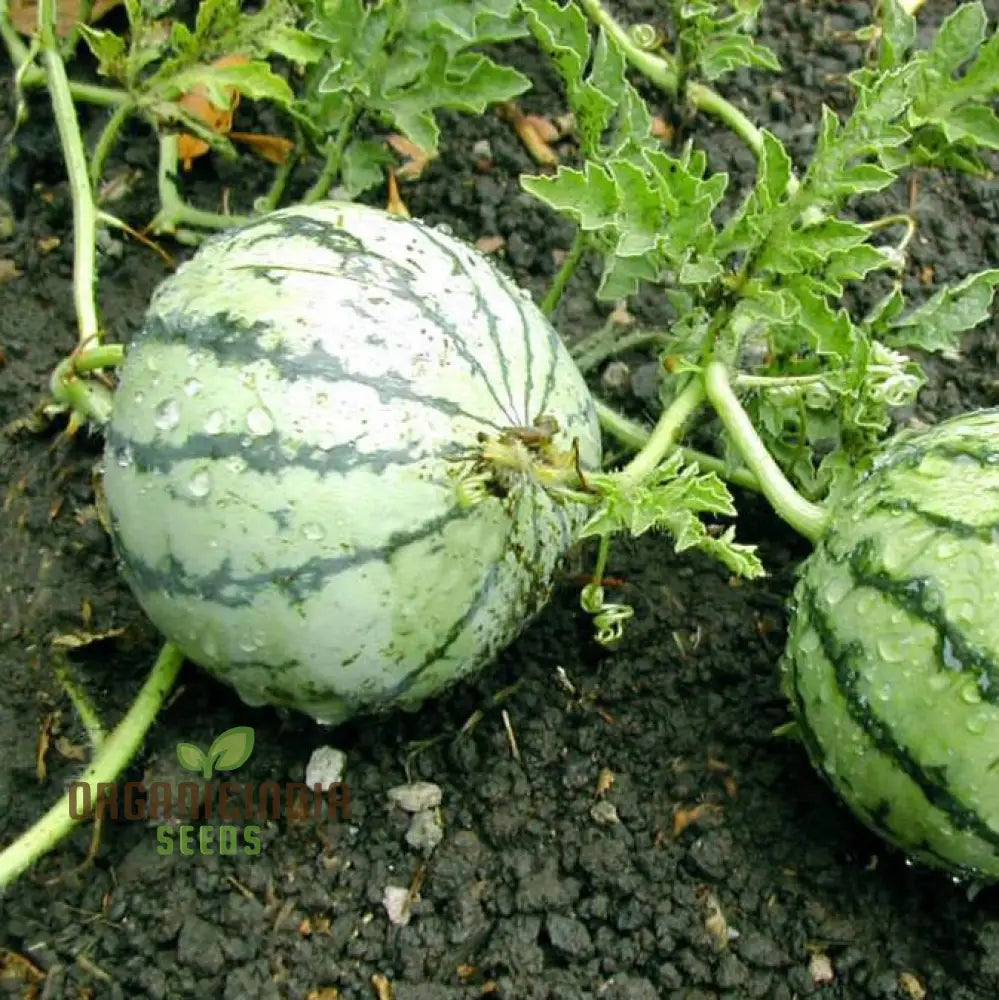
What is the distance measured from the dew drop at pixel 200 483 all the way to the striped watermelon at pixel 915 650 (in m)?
0.95

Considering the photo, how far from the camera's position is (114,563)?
296 centimetres

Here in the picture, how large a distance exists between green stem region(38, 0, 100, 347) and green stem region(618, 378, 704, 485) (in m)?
1.09

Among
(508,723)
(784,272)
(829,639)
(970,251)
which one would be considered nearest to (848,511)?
(829,639)

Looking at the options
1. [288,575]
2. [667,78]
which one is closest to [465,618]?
[288,575]

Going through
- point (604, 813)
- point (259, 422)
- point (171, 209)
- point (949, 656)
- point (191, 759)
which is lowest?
point (191, 759)

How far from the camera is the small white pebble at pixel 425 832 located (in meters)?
2.63

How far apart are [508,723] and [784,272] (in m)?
0.96

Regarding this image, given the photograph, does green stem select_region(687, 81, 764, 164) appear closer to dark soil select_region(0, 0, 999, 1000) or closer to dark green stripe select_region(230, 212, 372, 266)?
dark soil select_region(0, 0, 999, 1000)

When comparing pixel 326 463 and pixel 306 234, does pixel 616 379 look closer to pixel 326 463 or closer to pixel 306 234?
pixel 306 234

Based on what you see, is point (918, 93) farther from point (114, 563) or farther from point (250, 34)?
point (114, 563)

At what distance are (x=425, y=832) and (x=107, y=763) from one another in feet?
1.84

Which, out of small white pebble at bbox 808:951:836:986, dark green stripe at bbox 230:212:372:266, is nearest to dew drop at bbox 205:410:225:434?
dark green stripe at bbox 230:212:372:266

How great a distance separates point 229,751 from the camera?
269 centimetres

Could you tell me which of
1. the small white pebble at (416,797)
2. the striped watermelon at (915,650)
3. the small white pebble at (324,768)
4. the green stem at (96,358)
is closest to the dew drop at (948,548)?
the striped watermelon at (915,650)
